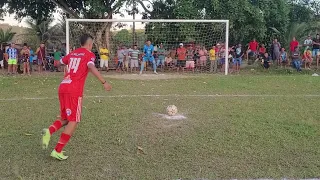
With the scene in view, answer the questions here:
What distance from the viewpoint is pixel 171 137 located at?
646 centimetres

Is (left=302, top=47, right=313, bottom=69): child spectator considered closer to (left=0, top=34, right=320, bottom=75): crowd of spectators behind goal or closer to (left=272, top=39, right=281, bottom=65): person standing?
(left=0, top=34, right=320, bottom=75): crowd of spectators behind goal

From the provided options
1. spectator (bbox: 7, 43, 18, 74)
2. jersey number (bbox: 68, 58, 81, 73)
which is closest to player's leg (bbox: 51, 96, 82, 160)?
jersey number (bbox: 68, 58, 81, 73)

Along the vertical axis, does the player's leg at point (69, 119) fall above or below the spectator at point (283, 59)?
below

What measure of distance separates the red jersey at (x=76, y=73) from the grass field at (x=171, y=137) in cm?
94

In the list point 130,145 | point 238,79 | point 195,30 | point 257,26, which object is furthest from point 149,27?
point 130,145

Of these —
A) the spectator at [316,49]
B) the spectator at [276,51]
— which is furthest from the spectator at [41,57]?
the spectator at [316,49]

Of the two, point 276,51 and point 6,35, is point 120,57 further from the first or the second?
point 6,35

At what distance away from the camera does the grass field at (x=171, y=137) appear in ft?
16.7

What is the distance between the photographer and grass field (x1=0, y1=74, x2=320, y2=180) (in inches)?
200

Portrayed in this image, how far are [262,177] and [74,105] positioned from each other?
8.59 feet

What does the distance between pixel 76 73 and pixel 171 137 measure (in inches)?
75.9

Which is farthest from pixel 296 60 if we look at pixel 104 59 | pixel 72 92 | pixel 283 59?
pixel 72 92

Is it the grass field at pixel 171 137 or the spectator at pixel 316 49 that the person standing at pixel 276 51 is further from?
the grass field at pixel 171 137

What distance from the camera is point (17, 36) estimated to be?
25828 mm
